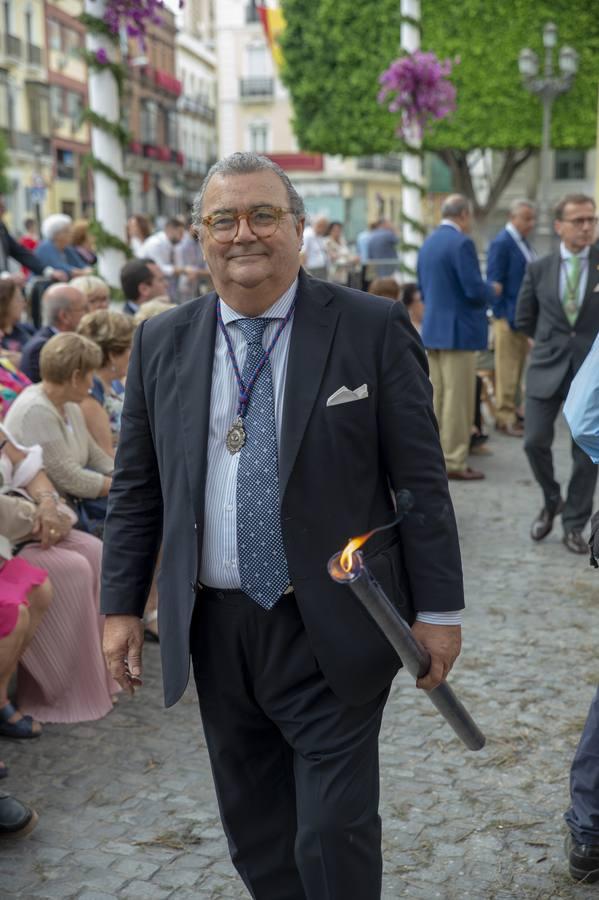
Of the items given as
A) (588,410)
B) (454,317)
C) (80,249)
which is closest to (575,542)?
(454,317)

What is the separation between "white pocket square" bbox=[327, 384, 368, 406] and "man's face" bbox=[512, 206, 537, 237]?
8690 millimetres

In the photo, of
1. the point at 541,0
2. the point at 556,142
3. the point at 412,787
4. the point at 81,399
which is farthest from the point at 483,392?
the point at 556,142

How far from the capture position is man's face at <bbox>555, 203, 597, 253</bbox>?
7.38 meters

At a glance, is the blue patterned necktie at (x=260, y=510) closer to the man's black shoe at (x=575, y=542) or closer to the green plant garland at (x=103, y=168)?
the man's black shoe at (x=575, y=542)

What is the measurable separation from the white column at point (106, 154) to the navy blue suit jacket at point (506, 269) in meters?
3.58

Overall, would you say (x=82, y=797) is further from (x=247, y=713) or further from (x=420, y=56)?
(x=420, y=56)

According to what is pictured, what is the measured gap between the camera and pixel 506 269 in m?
10.9

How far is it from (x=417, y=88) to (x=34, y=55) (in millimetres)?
40589

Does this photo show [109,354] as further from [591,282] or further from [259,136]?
[259,136]

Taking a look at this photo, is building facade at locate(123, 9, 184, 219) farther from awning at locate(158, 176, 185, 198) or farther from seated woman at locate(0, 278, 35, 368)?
seated woman at locate(0, 278, 35, 368)

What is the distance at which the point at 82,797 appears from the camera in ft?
13.8

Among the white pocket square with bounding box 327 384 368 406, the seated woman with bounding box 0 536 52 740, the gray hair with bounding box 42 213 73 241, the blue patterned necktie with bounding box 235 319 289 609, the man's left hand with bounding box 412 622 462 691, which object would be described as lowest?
the seated woman with bounding box 0 536 52 740

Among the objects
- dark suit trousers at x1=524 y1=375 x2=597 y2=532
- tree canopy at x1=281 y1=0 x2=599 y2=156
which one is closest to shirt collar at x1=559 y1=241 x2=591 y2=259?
dark suit trousers at x1=524 y1=375 x2=597 y2=532

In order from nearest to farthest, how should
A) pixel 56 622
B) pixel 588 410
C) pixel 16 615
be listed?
pixel 588 410 → pixel 16 615 → pixel 56 622
